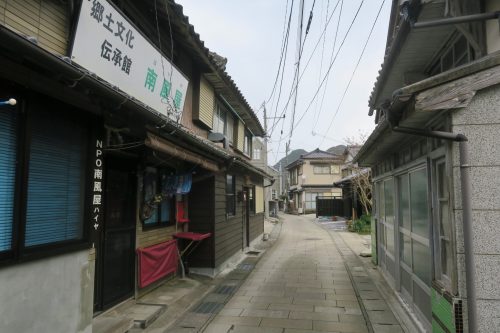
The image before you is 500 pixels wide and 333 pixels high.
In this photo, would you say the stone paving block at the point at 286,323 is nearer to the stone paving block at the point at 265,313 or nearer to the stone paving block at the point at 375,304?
the stone paving block at the point at 265,313

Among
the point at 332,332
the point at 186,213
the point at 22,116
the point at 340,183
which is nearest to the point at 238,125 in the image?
the point at 186,213

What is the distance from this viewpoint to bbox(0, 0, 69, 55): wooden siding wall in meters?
4.14

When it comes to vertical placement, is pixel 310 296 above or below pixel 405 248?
below

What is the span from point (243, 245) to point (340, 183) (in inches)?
595

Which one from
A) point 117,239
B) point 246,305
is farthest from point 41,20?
point 246,305

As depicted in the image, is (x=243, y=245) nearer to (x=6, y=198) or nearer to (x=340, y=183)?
(x=6, y=198)

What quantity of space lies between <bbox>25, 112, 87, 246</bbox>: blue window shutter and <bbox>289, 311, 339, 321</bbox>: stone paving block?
14.3 ft

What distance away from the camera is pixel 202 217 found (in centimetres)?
1042

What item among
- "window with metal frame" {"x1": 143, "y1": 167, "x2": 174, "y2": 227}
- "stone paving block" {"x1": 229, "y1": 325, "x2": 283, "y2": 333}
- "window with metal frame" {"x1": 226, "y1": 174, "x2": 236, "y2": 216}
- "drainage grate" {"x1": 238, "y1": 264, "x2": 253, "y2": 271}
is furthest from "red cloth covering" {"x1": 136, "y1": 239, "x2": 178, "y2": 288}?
"window with metal frame" {"x1": 226, "y1": 174, "x2": 236, "y2": 216}

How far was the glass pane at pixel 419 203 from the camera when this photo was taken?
581cm

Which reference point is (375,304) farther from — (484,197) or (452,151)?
(452,151)

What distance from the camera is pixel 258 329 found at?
635 cm

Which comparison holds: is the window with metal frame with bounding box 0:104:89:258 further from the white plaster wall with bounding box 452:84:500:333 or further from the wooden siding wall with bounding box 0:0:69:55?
the white plaster wall with bounding box 452:84:500:333

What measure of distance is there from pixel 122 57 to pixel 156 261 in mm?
4629
